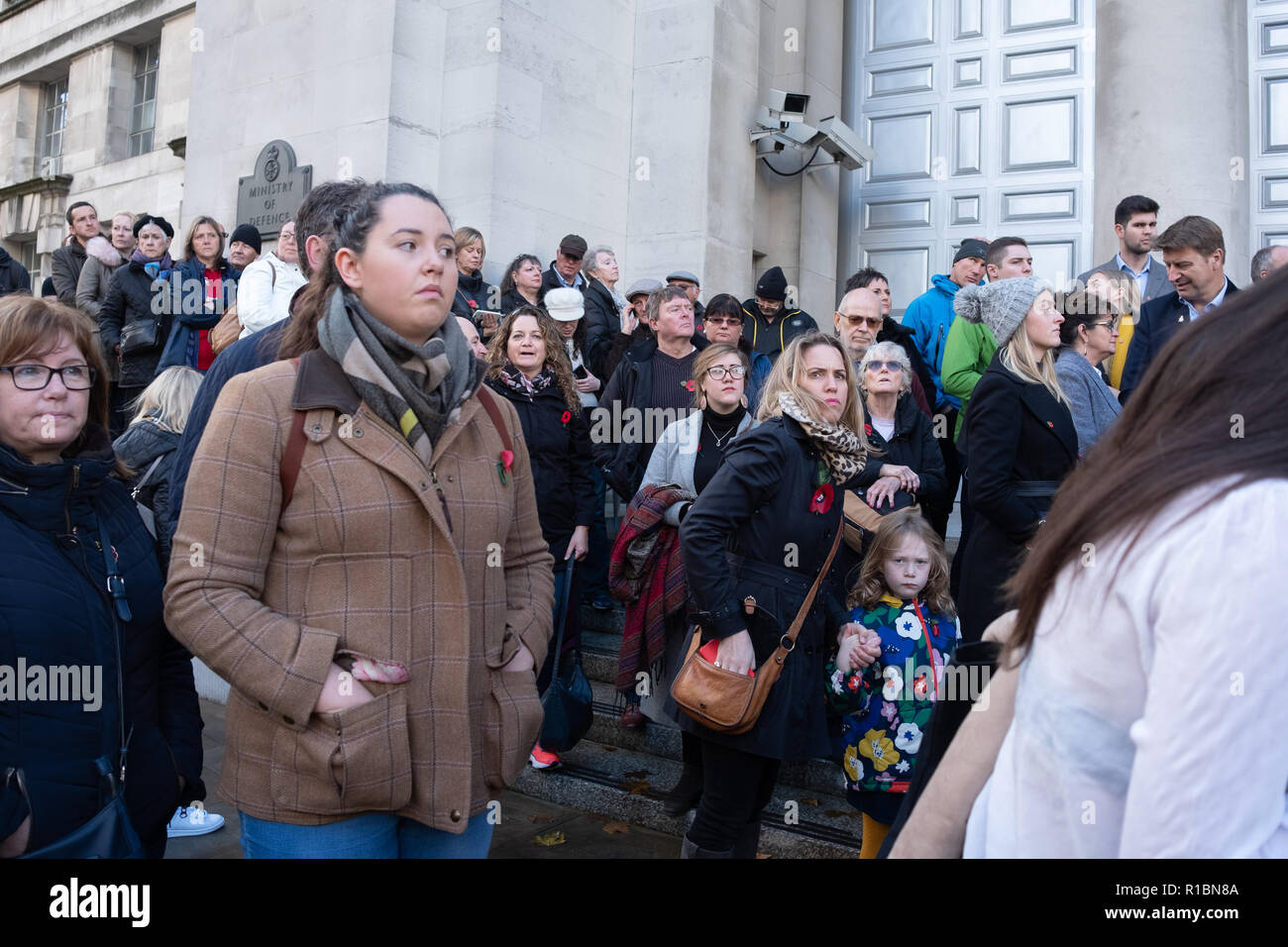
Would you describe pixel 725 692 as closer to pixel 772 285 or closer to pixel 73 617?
pixel 73 617

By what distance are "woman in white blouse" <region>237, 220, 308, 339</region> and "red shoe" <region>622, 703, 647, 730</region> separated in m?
2.73

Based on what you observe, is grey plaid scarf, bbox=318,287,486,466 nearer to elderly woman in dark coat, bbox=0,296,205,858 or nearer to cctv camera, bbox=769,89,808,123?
elderly woman in dark coat, bbox=0,296,205,858

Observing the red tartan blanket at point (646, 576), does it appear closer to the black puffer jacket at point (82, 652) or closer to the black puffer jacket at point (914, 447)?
the black puffer jacket at point (914, 447)

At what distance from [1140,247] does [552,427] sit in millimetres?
4062

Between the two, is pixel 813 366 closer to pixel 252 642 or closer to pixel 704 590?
pixel 704 590

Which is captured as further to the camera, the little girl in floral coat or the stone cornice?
the stone cornice

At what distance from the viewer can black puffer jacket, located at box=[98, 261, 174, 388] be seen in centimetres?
792

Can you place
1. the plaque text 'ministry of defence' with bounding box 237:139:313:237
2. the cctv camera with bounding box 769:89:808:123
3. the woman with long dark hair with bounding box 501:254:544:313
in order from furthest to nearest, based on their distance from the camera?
the cctv camera with bounding box 769:89:808:123, the plaque text 'ministry of defence' with bounding box 237:139:313:237, the woman with long dark hair with bounding box 501:254:544:313

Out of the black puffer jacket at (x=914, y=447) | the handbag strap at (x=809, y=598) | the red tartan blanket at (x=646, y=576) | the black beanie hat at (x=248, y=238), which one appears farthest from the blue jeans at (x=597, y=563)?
the black beanie hat at (x=248, y=238)

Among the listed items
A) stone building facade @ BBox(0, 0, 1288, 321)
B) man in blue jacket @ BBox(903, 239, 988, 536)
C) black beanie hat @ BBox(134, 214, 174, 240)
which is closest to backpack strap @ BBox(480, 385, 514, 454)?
man in blue jacket @ BBox(903, 239, 988, 536)

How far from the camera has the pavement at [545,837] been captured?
4406mm

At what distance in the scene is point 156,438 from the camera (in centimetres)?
432

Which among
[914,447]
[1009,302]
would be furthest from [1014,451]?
[914,447]
